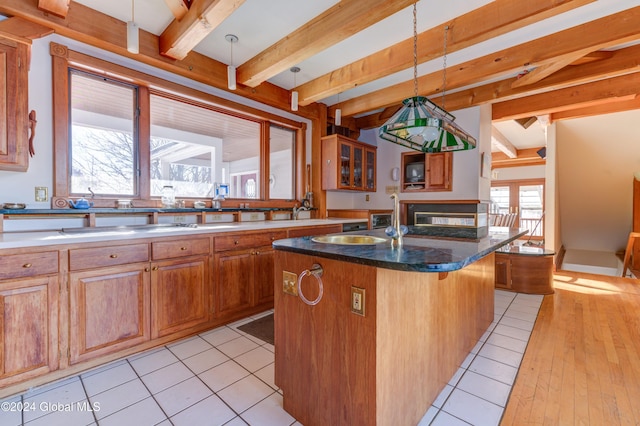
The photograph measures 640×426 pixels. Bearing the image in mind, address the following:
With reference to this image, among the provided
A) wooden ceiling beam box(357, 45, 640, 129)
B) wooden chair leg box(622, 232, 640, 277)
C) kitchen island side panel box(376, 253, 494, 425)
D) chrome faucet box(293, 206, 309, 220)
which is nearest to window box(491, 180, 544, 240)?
wooden chair leg box(622, 232, 640, 277)

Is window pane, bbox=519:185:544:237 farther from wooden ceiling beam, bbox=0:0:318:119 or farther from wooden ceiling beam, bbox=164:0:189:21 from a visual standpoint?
wooden ceiling beam, bbox=164:0:189:21

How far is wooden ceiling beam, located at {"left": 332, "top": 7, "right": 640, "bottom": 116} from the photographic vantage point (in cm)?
234

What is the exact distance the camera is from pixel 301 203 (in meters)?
4.27

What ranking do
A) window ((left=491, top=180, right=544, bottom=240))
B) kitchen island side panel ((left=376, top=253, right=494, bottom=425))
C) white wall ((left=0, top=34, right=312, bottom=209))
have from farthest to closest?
window ((left=491, top=180, right=544, bottom=240)) < white wall ((left=0, top=34, right=312, bottom=209)) < kitchen island side panel ((left=376, top=253, right=494, bottom=425))

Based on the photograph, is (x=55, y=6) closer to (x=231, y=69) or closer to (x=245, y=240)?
(x=231, y=69)

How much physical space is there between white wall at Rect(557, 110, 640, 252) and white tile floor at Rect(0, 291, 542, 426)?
5006 millimetres

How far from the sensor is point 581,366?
197 centimetres

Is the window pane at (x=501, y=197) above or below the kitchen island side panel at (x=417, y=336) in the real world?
above

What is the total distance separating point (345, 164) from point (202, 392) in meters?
3.47

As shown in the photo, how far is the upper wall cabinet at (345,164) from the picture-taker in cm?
421

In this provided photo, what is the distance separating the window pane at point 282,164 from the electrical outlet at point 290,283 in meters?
2.70

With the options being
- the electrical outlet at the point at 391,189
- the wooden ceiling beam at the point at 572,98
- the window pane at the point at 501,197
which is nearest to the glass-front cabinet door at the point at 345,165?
the electrical outlet at the point at 391,189

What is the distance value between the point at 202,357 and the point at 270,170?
8.72ft

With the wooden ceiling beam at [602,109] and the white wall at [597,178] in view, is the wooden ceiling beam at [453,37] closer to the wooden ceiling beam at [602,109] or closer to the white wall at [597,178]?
the wooden ceiling beam at [602,109]
